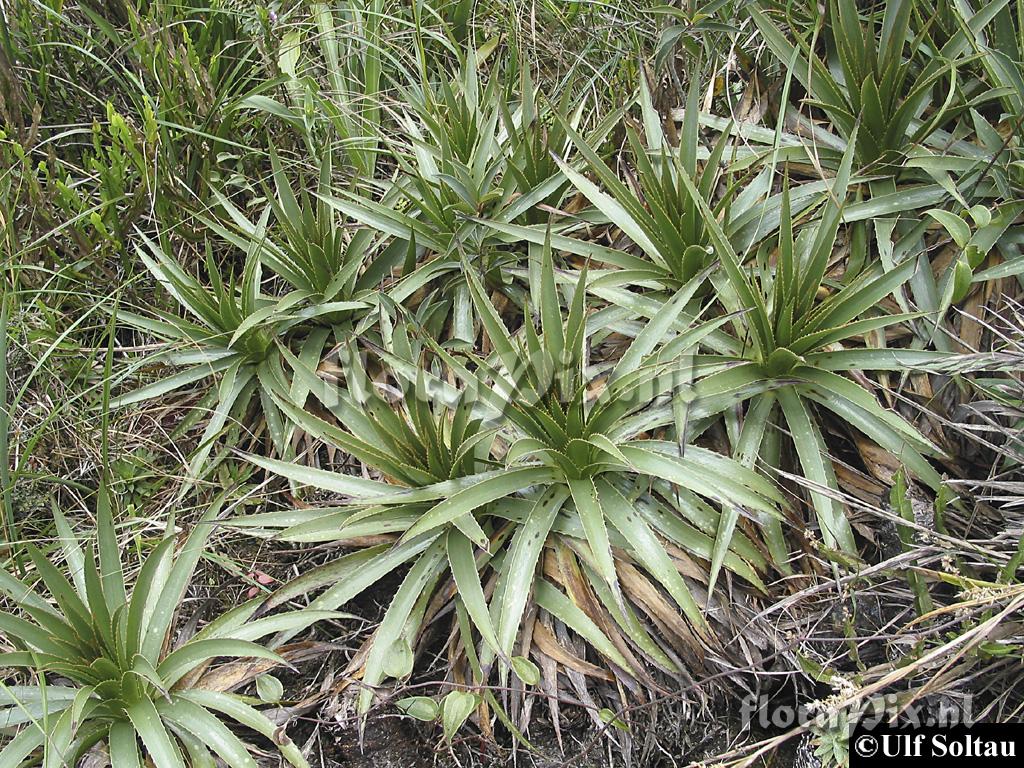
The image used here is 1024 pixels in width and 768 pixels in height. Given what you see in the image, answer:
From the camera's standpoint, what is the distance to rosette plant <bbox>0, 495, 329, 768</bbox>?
1942 millimetres

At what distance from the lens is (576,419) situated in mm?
2045

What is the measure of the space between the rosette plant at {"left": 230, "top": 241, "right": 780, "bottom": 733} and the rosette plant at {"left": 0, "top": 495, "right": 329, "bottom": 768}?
233 millimetres

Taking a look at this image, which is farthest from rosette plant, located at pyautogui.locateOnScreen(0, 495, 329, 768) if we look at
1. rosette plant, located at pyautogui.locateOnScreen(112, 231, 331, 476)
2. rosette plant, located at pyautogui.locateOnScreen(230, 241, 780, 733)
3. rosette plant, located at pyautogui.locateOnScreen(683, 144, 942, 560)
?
rosette plant, located at pyautogui.locateOnScreen(683, 144, 942, 560)

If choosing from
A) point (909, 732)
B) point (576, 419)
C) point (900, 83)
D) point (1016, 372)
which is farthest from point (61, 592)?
point (900, 83)

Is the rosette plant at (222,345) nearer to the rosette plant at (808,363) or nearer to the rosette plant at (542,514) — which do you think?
the rosette plant at (542,514)

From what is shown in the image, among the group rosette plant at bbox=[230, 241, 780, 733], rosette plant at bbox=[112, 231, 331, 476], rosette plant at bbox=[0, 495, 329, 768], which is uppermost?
rosette plant at bbox=[112, 231, 331, 476]

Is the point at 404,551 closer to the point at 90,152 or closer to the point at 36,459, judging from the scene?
the point at 36,459

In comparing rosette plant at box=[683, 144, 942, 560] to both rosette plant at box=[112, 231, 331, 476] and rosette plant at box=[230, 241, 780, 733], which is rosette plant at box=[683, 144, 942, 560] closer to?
rosette plant at box=[230, 241, 780, 733]

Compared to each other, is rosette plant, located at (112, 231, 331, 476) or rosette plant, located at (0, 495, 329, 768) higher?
rosette plant, located at (112, 231, 331, 476)

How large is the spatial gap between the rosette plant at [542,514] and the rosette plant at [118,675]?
23 cm

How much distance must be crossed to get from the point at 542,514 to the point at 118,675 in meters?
1.05

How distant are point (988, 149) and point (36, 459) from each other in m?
2.91

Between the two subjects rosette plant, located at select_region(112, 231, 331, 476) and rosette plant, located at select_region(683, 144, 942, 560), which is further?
rosette plant, located at select_region(112, 231, 331, 476)

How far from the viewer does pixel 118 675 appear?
2.03 m
